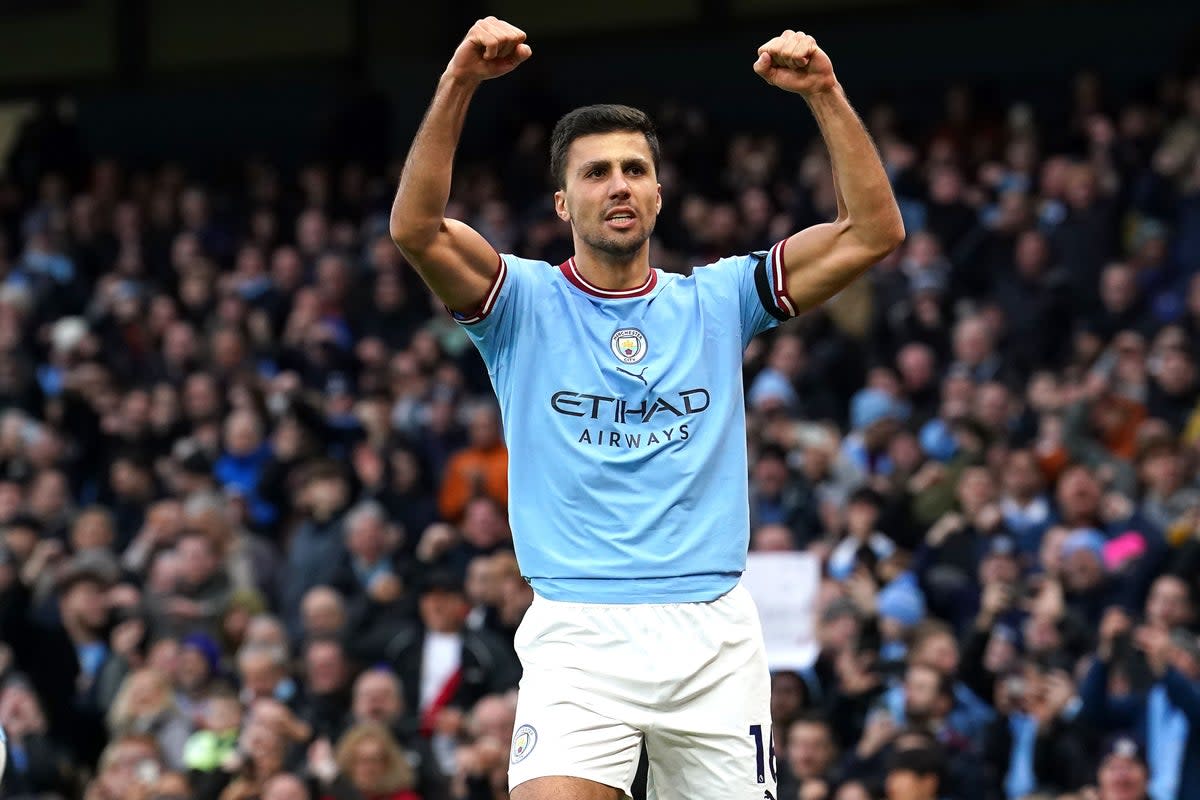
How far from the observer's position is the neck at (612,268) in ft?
18.1

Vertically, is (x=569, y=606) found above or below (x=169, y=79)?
below

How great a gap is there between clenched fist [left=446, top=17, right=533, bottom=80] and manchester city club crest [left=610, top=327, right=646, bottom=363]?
720 mm

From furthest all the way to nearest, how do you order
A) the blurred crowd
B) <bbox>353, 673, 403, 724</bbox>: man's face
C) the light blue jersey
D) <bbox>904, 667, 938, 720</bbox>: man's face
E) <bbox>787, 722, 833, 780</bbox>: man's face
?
<bbox>353, 673, 403, 724</bbox>: man's face → the blurred crowd → <bbox>904, 667, 938, 720</bbox>: man's face → <bbox>787, 722, 833, 780</bbox>: man's face → the light blue jersey

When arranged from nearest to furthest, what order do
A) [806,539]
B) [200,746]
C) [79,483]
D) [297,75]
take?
[200,746]
[806,539]
[79,483]
[297,75]

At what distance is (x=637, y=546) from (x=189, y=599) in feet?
25.5

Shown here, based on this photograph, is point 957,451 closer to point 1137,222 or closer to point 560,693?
point 1137,222

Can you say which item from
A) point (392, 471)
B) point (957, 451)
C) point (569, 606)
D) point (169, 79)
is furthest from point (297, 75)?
point (569, 606)

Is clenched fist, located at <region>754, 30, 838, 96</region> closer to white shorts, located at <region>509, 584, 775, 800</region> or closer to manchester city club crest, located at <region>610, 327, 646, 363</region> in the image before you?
manchester city club crest, located at <region>610, 327, 646, 363</region>

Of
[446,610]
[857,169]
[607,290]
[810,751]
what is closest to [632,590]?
[607,290]

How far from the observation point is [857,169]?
17.9ft

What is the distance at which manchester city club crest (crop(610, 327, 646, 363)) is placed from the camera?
214 inches

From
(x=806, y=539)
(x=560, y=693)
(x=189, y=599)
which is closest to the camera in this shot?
(x=560, y=693)

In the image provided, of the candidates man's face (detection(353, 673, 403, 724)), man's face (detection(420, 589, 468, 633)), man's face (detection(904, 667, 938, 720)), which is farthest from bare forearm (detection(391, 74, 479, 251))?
man's face (detection(420, 589, 468, 633))

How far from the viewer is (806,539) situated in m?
11.9
